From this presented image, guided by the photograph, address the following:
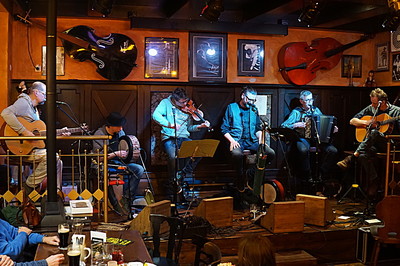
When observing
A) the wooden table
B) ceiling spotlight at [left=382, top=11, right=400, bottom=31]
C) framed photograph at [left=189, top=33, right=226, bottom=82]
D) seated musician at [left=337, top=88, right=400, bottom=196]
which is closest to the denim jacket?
framed photograph at [left=189, top=33, right=226, bottom=82]

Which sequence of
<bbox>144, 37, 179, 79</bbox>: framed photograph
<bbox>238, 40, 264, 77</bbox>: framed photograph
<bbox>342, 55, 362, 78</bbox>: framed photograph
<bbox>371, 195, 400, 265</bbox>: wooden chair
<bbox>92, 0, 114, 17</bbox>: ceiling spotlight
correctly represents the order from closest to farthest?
<bbox>371, 195, 400, 265</bbox>: wooden chair < <bbox>92, 0, 114, 17</bbox>: ceiling spotlight < <bbox>144, 37, 179, 79</bbox>: framed photograph < <bbox>238, 40, 264, 77</bbox>: framed photograph < <bbox>342, 55, 362, 78</bbox>: framed photograph

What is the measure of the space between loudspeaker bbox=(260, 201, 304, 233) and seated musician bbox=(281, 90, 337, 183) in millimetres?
1973

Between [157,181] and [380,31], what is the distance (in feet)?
17.4

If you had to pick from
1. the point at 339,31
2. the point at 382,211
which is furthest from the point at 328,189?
the point at 339,31

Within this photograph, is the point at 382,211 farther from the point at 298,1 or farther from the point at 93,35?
the point at 93,35

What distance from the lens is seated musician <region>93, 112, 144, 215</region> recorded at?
7199 mm

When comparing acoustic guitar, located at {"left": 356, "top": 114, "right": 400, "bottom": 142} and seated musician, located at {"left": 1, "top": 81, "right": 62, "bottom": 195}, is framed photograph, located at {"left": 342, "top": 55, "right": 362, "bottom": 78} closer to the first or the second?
acoustic guitar, located at {"left": 356, "top": 114, "right": 400, "bottom": 142}

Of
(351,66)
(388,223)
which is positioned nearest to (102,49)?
(351,66)

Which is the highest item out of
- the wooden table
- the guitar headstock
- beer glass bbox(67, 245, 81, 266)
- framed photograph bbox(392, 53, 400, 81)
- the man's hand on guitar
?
the guitar headstock

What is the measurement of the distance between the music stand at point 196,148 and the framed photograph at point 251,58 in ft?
8.97

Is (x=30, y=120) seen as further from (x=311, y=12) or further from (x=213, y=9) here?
(x=311, y=12)

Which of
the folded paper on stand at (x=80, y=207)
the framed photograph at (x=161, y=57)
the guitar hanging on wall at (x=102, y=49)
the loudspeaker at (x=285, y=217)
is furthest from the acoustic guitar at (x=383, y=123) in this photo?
the folded paper on stand at (x=80, y=207)

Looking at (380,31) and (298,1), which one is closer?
(298,1)

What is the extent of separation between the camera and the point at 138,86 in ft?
29.3
